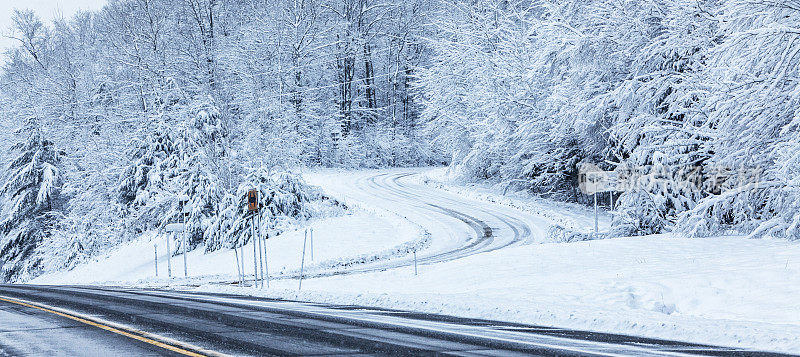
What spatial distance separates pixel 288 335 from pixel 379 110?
55.3m

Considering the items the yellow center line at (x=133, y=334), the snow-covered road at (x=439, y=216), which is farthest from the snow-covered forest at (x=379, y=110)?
the yellow center line at (x=133, y=334)

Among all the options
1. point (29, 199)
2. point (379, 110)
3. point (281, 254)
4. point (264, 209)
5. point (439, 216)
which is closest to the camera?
point (281, 254)

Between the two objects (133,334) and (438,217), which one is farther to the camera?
(438,217)

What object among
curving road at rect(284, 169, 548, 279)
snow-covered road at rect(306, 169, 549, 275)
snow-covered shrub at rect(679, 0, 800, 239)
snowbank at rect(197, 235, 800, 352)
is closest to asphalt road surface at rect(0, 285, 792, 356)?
snowbank at rect(197, 235, 800, 352)

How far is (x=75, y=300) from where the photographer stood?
14508 mm

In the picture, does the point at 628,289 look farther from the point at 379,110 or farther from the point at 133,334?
the point at 379,110

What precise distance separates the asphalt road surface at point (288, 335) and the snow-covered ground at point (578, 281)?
0.79m

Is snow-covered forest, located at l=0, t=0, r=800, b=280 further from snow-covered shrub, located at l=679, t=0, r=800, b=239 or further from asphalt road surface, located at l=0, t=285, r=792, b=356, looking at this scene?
asphalt road surface, located at l=0, t=285, r=792, b=356

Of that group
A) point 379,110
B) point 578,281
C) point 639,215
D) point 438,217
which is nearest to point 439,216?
point 438,217

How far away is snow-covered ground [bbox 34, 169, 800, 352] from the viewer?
30.2ft

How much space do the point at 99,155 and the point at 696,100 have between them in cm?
3338

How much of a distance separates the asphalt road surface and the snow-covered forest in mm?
8673

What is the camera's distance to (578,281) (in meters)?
13.4

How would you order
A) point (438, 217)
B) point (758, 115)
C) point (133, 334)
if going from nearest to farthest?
point (133, 334) < point (758, 115) < point (438, 217)
